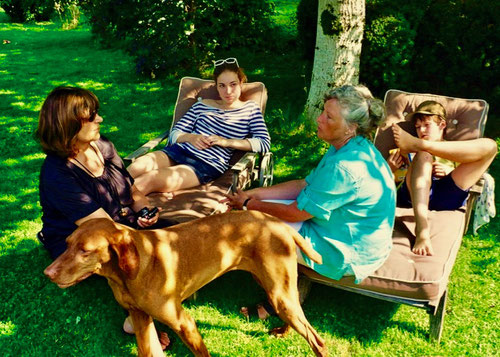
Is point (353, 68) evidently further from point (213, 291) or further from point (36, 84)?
point (36, 84)

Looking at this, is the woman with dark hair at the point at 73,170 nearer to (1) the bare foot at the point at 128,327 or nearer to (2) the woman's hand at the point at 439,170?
(1) the bare foot at the point at 128,327

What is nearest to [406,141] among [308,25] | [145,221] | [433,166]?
[433,166]

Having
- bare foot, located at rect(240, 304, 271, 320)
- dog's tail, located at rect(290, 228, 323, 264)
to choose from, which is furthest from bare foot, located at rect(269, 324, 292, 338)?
dog's tail, located at rect(290, 228, 323, 264)

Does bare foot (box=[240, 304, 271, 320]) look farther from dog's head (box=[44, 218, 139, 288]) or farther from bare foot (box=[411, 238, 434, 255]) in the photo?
dog's head (box=[44, 218, 139, 288])

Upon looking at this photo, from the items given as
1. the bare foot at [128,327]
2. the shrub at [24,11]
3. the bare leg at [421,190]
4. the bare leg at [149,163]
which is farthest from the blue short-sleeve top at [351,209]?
the shrub at [24,11]

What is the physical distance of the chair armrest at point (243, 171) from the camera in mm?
3885

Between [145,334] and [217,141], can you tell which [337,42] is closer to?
[217,141]

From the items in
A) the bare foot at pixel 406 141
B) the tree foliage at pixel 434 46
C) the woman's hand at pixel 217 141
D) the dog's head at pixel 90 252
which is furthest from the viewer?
the tree foliage at pixel 434 46

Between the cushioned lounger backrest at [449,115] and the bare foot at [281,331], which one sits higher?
the cushioned lounger backrest at [449,115]

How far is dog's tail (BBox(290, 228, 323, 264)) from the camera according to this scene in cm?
268

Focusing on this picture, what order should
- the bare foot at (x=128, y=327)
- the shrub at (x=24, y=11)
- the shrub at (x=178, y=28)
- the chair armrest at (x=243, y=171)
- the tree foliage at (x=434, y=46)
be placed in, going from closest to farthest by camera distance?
the bare foot at (x=128, y=327) → the chair armrest at (x=243, y=171) → the tree foliage at (x=434, y=46) → the shrub at (x=178, y=28) → the shrub at (x=24, y=11)

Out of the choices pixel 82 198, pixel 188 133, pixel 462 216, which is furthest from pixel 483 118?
pixel 82 198

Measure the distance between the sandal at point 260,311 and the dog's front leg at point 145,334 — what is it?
2.68 feet

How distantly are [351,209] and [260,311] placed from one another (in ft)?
3.97
